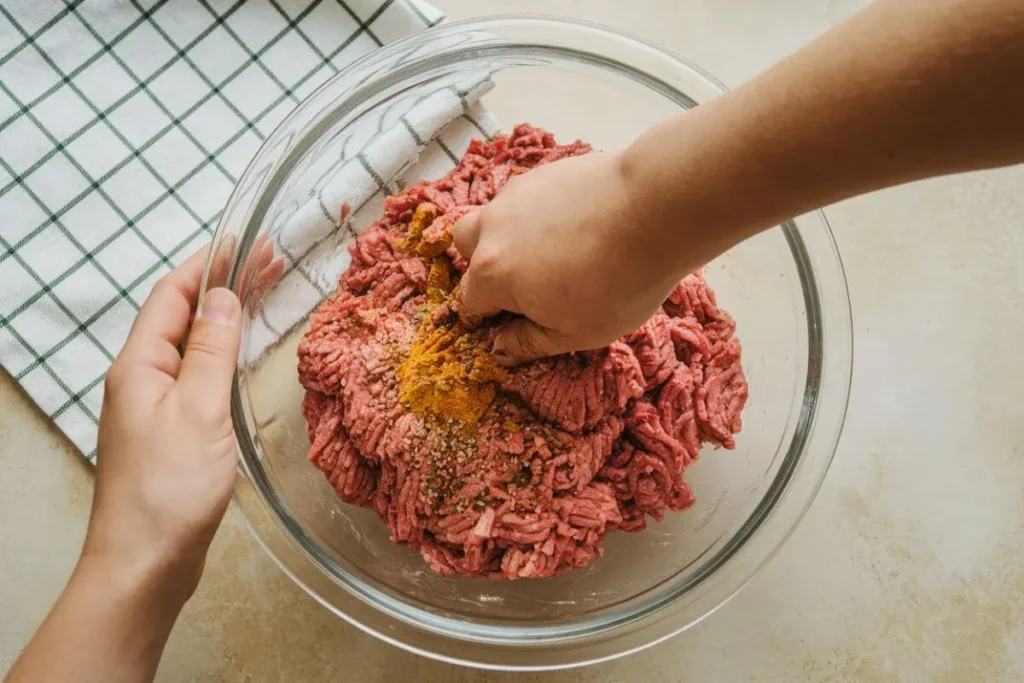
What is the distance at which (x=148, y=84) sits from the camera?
130 cm

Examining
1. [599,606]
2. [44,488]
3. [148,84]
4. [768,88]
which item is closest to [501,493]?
[599,606]

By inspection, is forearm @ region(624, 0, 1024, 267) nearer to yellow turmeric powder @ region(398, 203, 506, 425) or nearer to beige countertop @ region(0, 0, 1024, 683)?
yellow turmeric powder @ region(398, 203, 506, 425)

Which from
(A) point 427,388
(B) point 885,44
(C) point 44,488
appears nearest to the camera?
(B) point 885,44

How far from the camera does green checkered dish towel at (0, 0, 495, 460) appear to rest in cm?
124

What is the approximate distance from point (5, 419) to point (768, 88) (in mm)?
Answer: 1260

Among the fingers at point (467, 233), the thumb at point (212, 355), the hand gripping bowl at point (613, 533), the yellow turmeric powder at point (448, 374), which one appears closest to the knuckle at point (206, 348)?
the thumb at point (212, 355)

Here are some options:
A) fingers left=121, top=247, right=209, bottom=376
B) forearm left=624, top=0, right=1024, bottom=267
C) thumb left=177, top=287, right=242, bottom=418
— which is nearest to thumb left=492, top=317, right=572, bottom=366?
forearm left=624, top=0, right=1024, bottom=267

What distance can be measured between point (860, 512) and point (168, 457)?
1.07 metres

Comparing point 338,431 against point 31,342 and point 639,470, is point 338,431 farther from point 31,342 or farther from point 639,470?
point 31,342

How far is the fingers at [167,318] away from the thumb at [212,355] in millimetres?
49

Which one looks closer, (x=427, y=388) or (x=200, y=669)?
(x=427, y=388)

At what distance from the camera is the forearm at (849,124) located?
51 cm

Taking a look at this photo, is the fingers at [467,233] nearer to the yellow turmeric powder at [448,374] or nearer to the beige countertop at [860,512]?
the yellow turmeric powder at [448,374]

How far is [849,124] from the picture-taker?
561 millimetres
